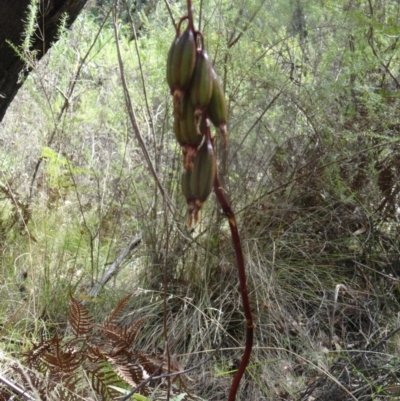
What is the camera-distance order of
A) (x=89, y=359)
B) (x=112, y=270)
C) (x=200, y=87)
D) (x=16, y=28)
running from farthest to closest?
1. (x=112, y=270)
2. (x=16, y=28)
3. (x=89, y=359)
4. (x=200, y=87)

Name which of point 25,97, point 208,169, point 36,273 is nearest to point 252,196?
point 36,273

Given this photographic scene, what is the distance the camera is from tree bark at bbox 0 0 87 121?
3.05 metres

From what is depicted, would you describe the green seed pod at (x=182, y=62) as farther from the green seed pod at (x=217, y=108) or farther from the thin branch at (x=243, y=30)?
the thin branch at (x=243, y=30)

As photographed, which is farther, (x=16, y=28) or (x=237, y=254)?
(x=16, y=28)

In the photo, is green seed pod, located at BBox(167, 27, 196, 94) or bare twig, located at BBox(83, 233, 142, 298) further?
bare twig, located at BBox(83, 233, 142, 298)

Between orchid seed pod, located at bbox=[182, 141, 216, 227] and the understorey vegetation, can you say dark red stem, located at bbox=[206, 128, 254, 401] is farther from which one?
the understorey vegetation

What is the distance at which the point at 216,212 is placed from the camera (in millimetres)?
3451

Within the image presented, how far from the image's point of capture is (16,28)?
3.13m

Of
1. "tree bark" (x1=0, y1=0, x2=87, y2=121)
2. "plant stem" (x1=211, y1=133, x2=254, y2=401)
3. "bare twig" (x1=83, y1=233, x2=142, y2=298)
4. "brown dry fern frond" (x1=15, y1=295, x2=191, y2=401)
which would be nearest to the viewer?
"plant stem" (x1=211, y1=133, x2=254, y2=401)

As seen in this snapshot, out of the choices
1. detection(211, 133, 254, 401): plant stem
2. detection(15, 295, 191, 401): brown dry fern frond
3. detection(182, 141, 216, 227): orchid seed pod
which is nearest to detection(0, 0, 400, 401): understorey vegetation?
detection(15, 295, 191, 401): brown dry fern frond

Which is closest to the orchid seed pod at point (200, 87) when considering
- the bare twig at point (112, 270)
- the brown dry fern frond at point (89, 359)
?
the brown dry fern frond at point (89, 359)

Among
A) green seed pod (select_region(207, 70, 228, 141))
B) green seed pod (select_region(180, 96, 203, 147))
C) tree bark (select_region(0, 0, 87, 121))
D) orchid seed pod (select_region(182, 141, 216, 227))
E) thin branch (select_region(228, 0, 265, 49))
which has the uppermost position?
thin branch (select_region(228, 0, 265, 49))

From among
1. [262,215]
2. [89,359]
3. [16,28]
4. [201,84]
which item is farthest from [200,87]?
[262,215]

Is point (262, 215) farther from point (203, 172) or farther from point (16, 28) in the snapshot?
point (203, 172)
